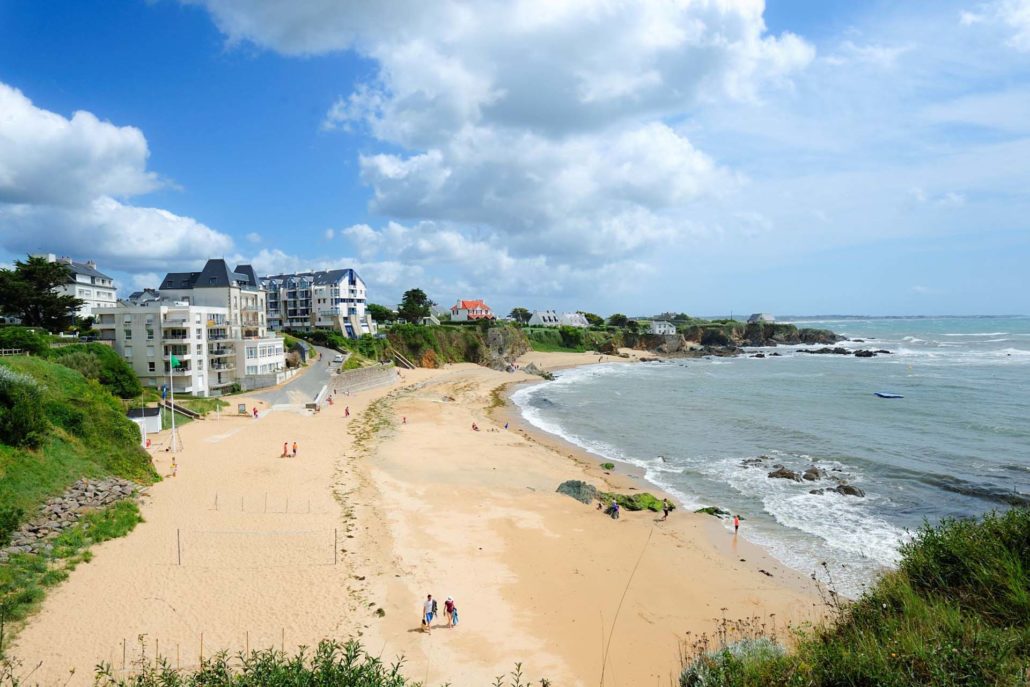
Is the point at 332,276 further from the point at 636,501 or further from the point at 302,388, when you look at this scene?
the point at 636,501

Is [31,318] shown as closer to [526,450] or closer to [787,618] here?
[526,450]

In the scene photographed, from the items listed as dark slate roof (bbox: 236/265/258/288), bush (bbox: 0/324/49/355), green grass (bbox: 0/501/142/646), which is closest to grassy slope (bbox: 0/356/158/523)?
green grass (bbox: 0/501/142/646)

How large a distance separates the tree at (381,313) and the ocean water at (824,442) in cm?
3816

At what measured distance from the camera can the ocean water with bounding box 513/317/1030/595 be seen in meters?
22.1

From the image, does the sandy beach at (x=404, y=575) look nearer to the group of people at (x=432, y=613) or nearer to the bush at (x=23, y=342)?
the group of people at (x=432, y=613)

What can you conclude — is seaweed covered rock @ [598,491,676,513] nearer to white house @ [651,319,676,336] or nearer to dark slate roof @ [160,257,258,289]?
dark slate roof @ [160,257,258,289]

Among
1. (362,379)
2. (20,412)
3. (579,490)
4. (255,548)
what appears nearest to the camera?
(255,548)

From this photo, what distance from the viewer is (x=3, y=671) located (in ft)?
36.6

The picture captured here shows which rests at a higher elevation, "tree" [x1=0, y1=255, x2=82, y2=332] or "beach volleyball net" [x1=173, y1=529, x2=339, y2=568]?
"tree" [x1=0, y1=255, x2=82, y2=332]

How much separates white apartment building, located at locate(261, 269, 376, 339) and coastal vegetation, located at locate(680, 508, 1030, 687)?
73567 millimetres

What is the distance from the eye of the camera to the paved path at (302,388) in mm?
43531

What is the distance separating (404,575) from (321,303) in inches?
2734

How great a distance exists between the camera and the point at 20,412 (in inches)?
768

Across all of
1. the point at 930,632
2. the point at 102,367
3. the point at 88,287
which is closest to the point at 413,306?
the point at 88,287
